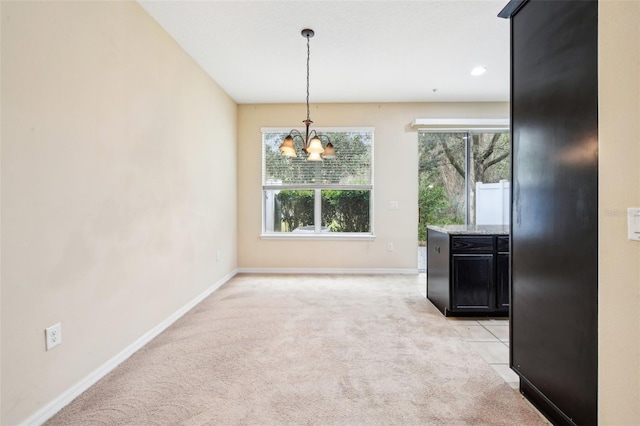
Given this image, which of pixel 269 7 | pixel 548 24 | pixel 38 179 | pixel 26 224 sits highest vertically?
pixel 269 7

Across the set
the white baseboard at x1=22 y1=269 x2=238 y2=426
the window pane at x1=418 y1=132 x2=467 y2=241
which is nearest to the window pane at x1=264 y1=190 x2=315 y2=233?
the window pane at x1=418 y1=132 x2=467 y2=241

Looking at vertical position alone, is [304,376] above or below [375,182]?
below

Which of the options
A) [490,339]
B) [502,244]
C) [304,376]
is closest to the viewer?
[304,376]

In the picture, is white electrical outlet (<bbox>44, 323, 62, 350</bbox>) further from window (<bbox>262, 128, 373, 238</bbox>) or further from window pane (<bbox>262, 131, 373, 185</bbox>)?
window pane (<bbox>262, 131, 373, 185</bbox>)

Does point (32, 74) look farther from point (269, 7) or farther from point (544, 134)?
point (544, 134)

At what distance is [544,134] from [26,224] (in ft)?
8.67

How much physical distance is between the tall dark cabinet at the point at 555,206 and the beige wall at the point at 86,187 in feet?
8.46

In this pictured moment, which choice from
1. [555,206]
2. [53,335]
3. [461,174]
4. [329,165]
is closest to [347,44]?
[329,165]

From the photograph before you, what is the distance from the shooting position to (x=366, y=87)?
4.12m

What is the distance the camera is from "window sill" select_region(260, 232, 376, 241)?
190 inches

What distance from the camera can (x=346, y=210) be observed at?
4.92m

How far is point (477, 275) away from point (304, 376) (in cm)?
198

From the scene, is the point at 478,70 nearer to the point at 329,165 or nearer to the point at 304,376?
the point at 329,165
